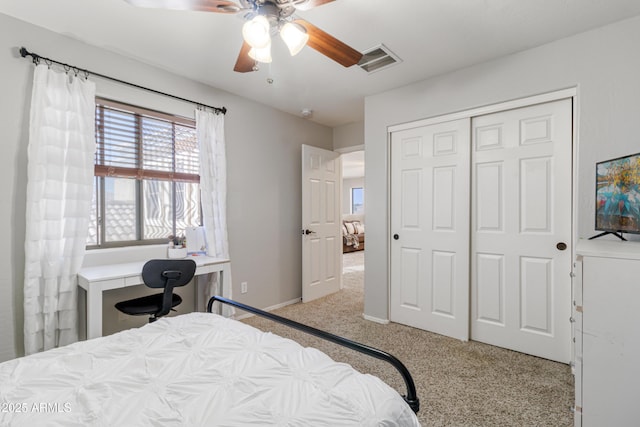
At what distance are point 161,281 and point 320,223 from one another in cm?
229

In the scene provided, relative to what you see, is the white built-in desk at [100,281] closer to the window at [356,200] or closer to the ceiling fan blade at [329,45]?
the ceiling fan blade at [329,45]

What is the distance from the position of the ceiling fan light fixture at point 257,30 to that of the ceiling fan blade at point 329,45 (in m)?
0.19

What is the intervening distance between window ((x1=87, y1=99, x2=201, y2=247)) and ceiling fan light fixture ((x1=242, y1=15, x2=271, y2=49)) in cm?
168

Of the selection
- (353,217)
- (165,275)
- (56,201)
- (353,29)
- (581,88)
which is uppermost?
(353,29)

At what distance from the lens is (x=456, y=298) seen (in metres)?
2.79

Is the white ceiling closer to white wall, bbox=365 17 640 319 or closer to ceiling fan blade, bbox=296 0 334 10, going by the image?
white wall, bbox=365 17 640 319

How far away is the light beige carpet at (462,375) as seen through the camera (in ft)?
5.70

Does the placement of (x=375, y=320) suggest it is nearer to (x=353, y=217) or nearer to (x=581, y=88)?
(x=581, y=88)

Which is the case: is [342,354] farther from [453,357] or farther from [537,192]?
[537,192]

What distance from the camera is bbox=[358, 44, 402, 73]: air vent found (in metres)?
2.38

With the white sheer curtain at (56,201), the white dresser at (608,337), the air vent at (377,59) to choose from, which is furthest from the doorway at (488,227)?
the white sheer curtain at (56,201)

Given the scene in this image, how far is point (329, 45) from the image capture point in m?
1.68

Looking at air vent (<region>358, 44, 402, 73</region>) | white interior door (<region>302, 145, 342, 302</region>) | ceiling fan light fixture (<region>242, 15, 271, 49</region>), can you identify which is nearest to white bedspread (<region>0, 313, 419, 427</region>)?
ceiling fan light fixture (<region>242, 15, 271, 49</region>)

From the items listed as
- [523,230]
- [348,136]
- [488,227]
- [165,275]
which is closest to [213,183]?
[165,275]
